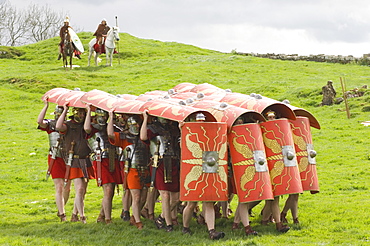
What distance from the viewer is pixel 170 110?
33.7ft

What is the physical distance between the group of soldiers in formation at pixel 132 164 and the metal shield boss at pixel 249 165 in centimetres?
23

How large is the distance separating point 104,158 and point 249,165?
2845 millimetres

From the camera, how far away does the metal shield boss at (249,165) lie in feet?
32.4

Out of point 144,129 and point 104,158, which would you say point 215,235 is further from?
point 104,158

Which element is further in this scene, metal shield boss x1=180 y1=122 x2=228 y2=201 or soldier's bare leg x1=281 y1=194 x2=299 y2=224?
soldier's bare leg x1=281 y1=194 x2=299 y2=224

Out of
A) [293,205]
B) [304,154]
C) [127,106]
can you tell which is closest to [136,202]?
[127,106]

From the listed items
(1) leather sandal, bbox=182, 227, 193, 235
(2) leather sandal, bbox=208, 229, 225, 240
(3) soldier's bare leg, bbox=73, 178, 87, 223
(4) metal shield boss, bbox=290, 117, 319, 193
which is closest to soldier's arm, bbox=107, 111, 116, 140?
(3) soldier's bare leg, bbox=73, 178, 87, 223

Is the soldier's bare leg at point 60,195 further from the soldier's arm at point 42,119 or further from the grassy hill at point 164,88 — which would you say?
the soldier's arm at point 42,119

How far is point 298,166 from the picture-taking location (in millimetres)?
10891

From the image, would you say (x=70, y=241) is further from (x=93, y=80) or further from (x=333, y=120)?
(x=93, y=80)

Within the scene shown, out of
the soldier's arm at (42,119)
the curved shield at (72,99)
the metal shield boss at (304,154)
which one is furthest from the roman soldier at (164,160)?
the soldier's arm at (42,119)

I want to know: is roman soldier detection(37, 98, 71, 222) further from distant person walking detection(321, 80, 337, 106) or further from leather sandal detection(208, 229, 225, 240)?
distant person walking detection(321, 80, 337, 106)

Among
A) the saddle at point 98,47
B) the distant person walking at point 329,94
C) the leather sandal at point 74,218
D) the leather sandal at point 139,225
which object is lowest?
the leather sandal at point 74,218

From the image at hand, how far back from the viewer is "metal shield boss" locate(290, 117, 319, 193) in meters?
10.9
